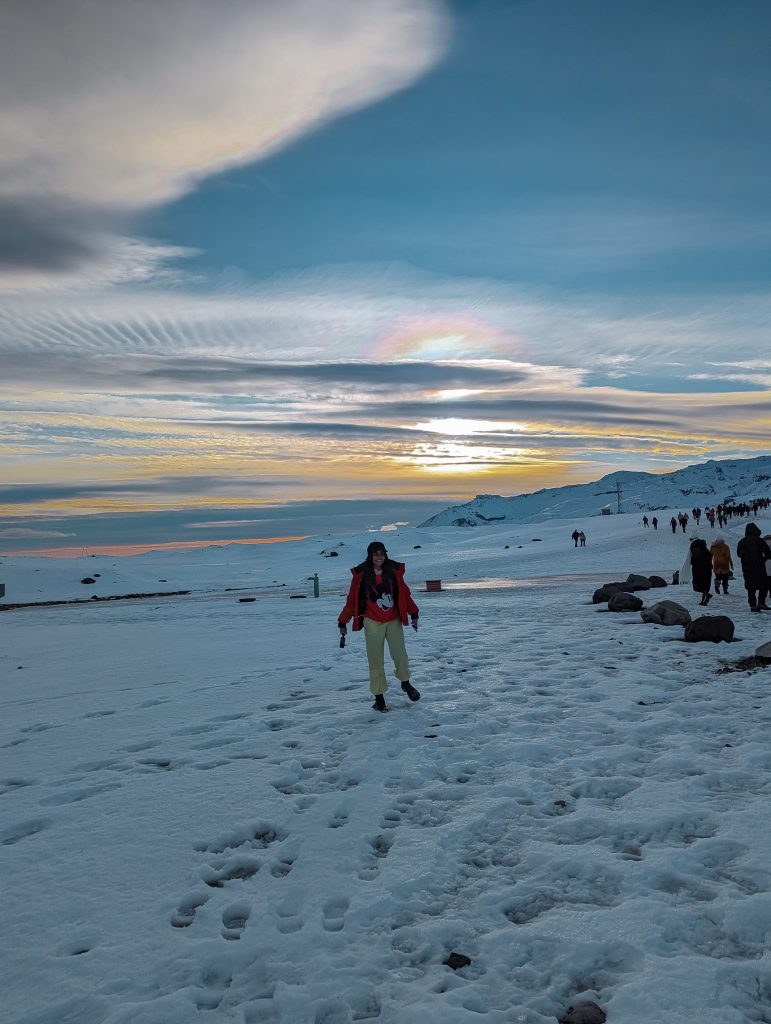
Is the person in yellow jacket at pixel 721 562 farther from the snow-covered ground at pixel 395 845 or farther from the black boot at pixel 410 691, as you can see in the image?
the black boot at pixel 410 691

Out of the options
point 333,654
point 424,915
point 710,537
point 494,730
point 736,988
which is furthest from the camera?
point 710,537

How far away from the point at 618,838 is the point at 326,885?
216 cm

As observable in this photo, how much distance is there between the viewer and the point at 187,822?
6.10 metres

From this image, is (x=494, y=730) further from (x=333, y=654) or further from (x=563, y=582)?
(x=563, y=582)

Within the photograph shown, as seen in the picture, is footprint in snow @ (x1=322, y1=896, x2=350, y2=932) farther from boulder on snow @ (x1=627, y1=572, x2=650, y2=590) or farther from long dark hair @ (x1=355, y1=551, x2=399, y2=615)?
boulder on snow @ (x1=627, y1=572, x2=650, y2=590)

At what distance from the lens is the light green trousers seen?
972 centimetres

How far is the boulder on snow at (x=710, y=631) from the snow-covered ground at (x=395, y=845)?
2.60 feet

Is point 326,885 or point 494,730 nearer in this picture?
point 326,885

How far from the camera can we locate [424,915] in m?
4.58

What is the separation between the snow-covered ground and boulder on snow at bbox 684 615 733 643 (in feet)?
2.60

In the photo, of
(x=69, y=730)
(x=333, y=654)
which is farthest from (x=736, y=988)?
(x=333, y=654)

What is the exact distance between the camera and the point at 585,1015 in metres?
3.56

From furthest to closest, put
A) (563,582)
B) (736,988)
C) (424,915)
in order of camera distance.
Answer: (563,582)
(424,915)
(736,988)

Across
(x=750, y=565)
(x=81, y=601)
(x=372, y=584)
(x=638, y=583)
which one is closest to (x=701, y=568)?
(x=750, y=565)
